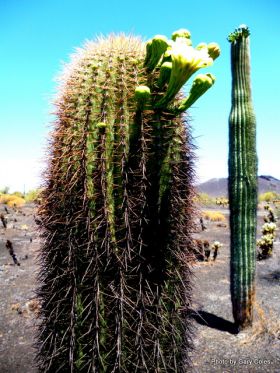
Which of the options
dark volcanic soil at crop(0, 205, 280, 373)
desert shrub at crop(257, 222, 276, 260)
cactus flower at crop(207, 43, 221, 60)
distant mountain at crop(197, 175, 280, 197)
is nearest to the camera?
cactus flower at crop(207, 43, 221, 60)

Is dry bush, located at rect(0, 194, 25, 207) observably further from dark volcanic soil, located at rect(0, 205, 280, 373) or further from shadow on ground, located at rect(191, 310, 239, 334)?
shadow on ground, located at rect(191, 310, 239, 334)

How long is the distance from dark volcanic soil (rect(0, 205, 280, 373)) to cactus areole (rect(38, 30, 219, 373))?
54cm

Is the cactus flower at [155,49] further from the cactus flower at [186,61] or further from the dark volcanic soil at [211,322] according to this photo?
the dark volcanic soil at [211,322]

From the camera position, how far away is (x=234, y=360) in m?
3.73

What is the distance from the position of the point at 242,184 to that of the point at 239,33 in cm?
187

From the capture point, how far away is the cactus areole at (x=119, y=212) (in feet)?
7.25

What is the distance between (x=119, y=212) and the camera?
7.31 ft

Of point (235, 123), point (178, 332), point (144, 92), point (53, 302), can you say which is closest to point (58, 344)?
point (53, 302)

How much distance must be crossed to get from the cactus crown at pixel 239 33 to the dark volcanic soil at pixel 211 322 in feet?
10.7

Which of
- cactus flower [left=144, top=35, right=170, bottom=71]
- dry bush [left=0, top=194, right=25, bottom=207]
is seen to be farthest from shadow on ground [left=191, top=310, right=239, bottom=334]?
dry bush [left=0, top=194, right=25, bottom=207]

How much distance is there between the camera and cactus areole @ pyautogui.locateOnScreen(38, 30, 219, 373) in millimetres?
2209

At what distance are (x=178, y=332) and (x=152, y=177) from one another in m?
1.08

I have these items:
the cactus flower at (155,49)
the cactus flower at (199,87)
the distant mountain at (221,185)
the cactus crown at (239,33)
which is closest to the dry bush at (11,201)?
the cactus crown at (239,33)

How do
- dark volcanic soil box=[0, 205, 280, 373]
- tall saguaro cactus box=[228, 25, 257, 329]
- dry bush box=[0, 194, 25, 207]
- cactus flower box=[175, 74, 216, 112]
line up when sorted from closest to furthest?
1. cactus flower box=[175, 74, 216, 112]
2. dark volcanic soil box=[0, 205, 280, 373]
3. tall saguaro cactus box=[228, 25, 257, 329]
4. dry bush box=[0, 194, 25, 207]
